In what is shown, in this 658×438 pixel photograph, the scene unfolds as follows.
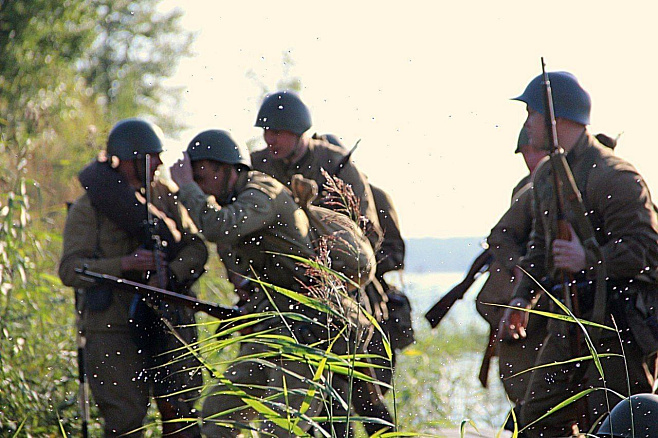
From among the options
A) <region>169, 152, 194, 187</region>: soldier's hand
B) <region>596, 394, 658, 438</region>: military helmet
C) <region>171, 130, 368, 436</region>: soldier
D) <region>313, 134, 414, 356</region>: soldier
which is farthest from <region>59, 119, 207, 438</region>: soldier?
<region>596, 394, 658, 438</region>: military helmet

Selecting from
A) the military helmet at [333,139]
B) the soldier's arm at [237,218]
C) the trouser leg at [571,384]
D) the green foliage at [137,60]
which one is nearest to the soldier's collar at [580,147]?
the trouser leg at [571,384]

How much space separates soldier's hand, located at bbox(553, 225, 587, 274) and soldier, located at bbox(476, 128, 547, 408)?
Answer: 0.64m

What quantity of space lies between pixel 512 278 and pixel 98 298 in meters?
2.19

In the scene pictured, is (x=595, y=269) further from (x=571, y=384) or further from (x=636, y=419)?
(x=636, y=419)

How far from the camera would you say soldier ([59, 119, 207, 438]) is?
16.4ft

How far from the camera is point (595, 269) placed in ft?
13.1

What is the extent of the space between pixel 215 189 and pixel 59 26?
11.1 m

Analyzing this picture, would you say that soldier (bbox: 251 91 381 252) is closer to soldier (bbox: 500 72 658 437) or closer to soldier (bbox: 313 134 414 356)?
soldier (bbox: 313 134 414 356)

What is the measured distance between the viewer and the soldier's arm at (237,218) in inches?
161

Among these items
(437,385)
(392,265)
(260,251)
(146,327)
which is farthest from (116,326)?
(437,385)

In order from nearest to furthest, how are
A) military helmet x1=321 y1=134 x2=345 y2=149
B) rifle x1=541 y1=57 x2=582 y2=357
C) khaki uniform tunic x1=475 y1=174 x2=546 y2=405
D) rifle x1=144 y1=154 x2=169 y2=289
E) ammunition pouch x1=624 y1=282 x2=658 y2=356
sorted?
ammunition pouch x1=624 y1=282 x2=658 y2=356 < rifle x1=541 y1=57 x2=582 y2=357 < khaki uniform tunic x1=475 y1=174 x2=546 y2=405 < rifle x1=144 y1=154 x2=169 y2=289 < military helmet x1=321 y1=134 x2=345 y2=149

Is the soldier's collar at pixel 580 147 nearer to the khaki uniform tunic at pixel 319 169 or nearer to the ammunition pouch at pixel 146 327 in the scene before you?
the khaki uniform tunic at pixel 319 169

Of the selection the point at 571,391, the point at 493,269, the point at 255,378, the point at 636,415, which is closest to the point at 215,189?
the point at 255,378

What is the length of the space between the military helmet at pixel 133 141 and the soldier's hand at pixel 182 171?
2.82 ft
